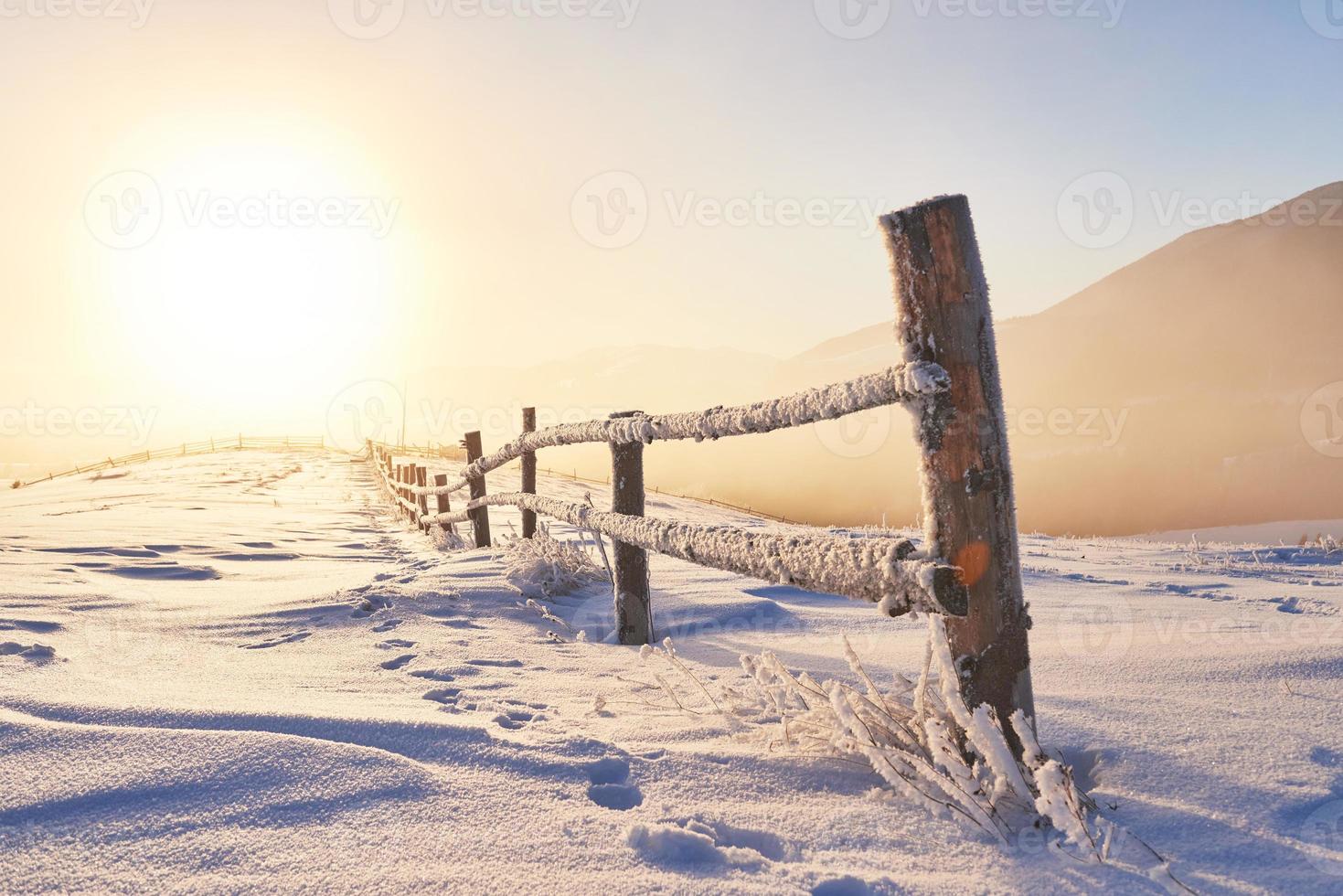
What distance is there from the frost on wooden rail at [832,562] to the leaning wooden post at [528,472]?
3.08 meters

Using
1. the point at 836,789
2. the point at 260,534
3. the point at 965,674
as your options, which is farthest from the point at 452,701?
the point at 260,534

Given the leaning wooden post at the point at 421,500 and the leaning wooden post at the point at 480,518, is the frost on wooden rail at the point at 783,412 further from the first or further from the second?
the leaning wooden post at the point at 421,500

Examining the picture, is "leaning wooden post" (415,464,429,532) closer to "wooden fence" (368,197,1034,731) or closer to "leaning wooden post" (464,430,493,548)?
"leaning wooden post" (464,430,493,548)

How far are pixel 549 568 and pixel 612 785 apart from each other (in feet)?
9.15

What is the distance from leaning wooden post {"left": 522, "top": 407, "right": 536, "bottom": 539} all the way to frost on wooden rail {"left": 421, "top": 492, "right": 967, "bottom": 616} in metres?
3.08

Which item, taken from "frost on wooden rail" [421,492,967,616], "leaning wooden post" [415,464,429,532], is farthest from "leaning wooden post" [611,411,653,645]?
"leaning wooden post" [415,464,429,532]

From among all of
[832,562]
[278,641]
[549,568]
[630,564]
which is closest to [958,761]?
[832,562]

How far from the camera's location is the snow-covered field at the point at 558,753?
1.16 meters

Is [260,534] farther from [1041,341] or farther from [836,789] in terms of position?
[1041,341]

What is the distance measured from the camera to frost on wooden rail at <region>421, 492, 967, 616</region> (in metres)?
1.40

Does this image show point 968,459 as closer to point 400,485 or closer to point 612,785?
point 612,785

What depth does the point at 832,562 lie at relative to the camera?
5.54 ft

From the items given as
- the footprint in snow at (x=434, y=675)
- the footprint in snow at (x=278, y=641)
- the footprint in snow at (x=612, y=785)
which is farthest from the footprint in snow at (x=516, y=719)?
the footprint in snow at (x=278, y=641)

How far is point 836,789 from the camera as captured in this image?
4.85 ft
